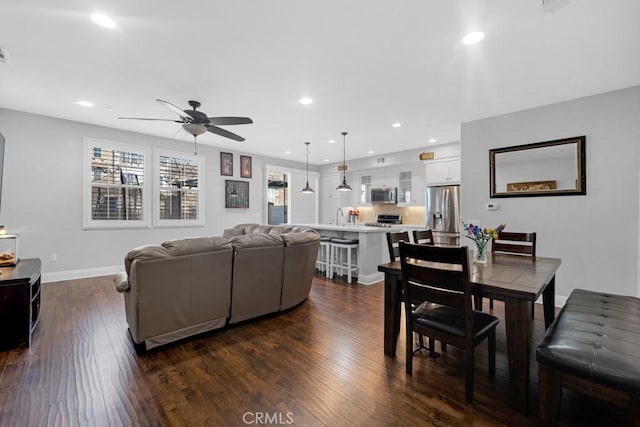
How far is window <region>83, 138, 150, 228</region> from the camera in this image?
4.90 meters

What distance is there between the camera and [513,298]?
1.68m

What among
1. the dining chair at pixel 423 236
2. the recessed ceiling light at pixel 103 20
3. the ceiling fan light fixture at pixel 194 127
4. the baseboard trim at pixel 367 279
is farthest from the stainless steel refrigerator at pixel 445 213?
the recessed ceiling light at pixel 103 20

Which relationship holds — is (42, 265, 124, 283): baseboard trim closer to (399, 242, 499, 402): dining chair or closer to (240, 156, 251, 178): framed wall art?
(240, 156, 251, 178): framed wall art

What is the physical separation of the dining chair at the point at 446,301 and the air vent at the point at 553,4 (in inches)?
69.2

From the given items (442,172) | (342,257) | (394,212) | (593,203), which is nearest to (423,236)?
(342,257)

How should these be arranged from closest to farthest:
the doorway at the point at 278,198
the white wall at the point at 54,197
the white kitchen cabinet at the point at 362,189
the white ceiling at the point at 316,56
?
the white ceiling at the point at 316,56 → the white wall at the point at 54,197 → the white kitchen cabinet at the point at 362,189 → the doorway at the point at 278,198

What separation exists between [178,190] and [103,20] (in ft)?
13.4

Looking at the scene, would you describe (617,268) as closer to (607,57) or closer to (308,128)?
(607,57)

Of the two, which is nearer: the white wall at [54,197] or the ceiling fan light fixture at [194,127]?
the ceiling fan light fixture at [194,127]

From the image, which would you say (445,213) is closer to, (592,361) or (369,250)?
(369,250)

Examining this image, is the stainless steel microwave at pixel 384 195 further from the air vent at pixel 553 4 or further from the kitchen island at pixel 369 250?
the air vent at pixel 553 4

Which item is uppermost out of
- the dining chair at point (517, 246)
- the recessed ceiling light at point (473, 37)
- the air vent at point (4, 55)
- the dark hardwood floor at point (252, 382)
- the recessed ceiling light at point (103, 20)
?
the air vent at point (4, 55)

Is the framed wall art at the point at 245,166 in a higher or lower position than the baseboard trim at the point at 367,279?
higher

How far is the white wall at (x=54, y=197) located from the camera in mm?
4266
